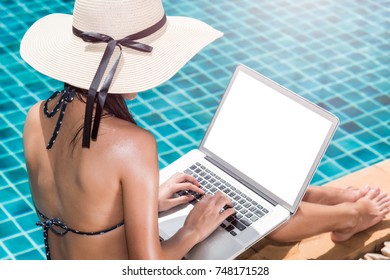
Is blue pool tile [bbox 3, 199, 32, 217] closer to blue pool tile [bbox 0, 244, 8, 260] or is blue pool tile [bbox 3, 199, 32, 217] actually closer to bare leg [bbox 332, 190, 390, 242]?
blue pool tile [bbox 0, 244, 8, 260]

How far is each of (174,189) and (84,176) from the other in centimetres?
57

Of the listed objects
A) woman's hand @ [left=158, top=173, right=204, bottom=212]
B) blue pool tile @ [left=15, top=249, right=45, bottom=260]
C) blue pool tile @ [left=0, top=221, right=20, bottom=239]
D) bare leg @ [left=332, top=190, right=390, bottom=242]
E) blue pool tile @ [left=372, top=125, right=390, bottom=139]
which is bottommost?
blue pool tile @ [left=0, top=221, right=20, bottom=239]

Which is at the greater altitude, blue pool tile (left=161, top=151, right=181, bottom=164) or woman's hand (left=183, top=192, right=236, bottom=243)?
woman's hand (left=183, top=192, right=236, bottom=243)

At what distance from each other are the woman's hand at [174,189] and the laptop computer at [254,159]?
0.04 meters

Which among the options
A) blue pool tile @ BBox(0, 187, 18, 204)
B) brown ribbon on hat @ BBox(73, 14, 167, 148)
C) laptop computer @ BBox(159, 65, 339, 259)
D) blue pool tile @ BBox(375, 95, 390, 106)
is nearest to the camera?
brown ribbon on hat @ BBox(73, 14, 167, 148)

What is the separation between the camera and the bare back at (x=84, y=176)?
8.37 ft

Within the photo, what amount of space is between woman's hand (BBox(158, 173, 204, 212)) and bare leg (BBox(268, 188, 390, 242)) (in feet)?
1.22

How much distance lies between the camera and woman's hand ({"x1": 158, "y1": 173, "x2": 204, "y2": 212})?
307cm

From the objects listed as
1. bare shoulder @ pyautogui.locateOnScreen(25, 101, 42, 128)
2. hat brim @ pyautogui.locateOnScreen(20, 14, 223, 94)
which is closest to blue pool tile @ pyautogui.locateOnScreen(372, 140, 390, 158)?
hat brim @ pyautogui.locateOnScreen(20, 14, 223, 94)

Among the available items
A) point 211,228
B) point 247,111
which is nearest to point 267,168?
point 247,111

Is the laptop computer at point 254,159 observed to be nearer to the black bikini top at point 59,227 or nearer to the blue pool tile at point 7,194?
the black bikini top at point 59,227

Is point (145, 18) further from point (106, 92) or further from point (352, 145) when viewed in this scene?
point (352, 145)

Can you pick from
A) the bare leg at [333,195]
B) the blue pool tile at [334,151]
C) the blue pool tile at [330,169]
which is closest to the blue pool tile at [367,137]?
the blue pool tile at [334,151]

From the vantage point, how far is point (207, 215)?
2.87 m
